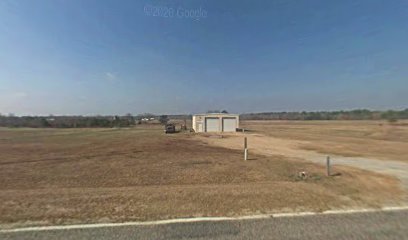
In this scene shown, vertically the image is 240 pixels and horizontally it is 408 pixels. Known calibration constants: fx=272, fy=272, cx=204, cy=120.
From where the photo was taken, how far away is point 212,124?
49.7 metres

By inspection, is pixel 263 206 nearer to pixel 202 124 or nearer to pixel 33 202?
pixel 33 202

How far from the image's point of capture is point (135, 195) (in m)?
6.45

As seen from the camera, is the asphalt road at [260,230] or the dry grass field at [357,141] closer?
the asphalt road at [260,230]

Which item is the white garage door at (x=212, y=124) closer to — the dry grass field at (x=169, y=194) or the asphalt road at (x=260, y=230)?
the dry grass field at (x=169, y=194)

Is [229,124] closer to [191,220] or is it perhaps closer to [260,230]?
[191,220]

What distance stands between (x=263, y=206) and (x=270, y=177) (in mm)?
3975

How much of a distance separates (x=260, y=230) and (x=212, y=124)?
45.3m

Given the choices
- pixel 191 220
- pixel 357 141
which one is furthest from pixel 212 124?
pixel 191 220

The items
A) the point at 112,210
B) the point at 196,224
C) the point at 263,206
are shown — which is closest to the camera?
the point at 196,224

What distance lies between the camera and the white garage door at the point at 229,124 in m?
50.5

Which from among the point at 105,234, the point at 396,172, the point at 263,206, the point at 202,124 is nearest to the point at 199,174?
the point at 263,206

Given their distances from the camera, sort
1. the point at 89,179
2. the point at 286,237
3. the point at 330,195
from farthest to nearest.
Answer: the point at 89,179, the point at 330,195, the point at 286,237

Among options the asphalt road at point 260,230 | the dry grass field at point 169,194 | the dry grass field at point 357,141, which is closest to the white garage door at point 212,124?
the dry grass field at point 357,141

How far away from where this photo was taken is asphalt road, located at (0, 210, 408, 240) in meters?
4.20
